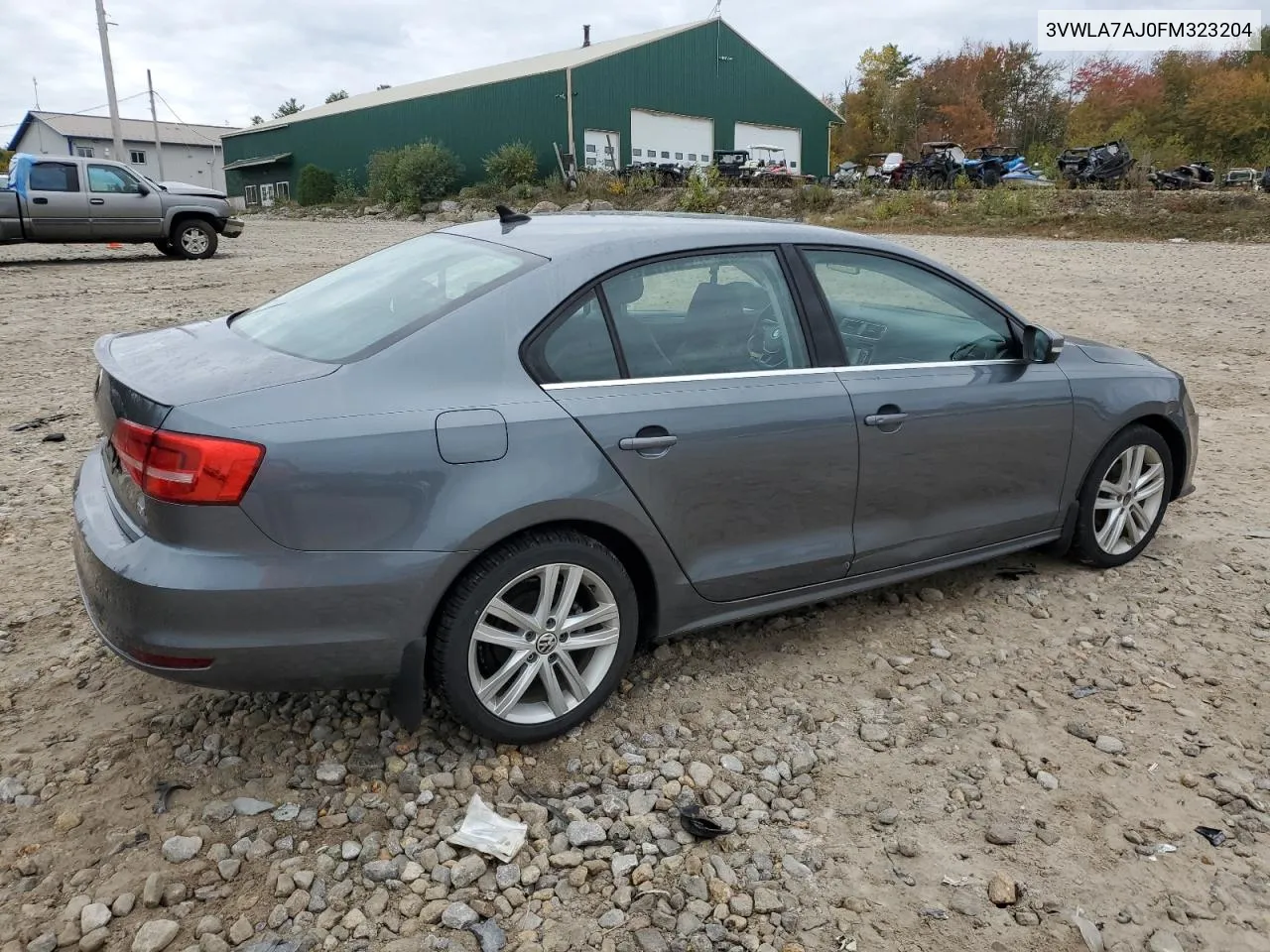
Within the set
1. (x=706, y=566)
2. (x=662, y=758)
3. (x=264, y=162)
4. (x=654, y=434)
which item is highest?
(x=264, y=162)

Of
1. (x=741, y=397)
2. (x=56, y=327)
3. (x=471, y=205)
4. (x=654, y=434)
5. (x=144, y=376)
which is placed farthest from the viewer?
(x=471, y=205)

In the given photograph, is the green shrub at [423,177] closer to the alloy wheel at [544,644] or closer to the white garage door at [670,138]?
the white garage door at [670,138]

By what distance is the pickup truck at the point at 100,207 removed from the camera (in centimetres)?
1554

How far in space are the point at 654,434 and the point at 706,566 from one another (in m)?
0.50

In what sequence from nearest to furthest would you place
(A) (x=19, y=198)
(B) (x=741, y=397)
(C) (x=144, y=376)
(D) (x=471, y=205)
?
(C) (x=144, y=376) → (B) (x=741, y=397) → (A) (x=19, y=198) → (D) (x=471, y=205)

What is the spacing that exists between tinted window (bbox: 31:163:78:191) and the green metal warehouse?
883 inches

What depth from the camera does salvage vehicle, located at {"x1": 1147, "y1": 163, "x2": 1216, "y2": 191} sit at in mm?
23203

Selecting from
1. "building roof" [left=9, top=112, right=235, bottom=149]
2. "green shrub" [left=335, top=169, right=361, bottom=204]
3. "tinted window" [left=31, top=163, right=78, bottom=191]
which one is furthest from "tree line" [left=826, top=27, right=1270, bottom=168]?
"building roof" [left=9, top=112, right=235, bottom=149]

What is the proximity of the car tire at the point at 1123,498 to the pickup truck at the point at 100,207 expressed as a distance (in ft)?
52.3

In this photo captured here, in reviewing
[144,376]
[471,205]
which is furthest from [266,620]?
[471,205]

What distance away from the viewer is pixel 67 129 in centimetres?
6556

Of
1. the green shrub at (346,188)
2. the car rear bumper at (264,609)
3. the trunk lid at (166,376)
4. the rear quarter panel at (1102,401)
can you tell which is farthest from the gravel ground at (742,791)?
the green shrub at (346,188)

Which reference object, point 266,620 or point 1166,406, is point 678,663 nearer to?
point 266,620

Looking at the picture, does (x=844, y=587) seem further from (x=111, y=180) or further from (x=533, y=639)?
(x=111, y=180)
